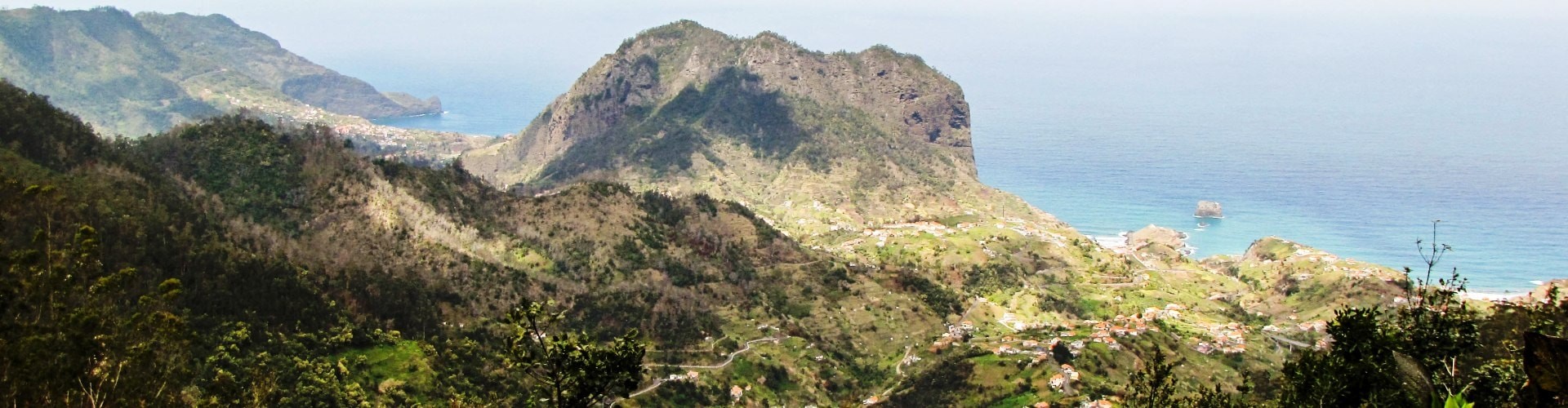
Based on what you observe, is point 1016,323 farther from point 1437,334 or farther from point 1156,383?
point 1437,334

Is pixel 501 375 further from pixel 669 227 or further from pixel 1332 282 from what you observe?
pixel 1332 282

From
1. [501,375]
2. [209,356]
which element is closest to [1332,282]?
[501,375]

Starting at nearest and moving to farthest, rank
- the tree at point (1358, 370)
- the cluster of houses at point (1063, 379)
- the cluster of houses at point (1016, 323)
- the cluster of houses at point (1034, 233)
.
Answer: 1. the tree at point (1358, 370)
2. the cluster of houses at point (1063, 379)
3. the cluster of houses at point (1016, 323)
4. the cluster of houses at point (1034, 233)

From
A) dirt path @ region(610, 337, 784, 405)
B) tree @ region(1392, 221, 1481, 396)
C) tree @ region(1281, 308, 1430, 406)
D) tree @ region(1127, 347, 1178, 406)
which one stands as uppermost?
tree @ region(1392, 221, 1481, 396)

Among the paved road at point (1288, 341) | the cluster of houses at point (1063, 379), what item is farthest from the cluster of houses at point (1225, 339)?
the cluster of houses at point (1063, 379)

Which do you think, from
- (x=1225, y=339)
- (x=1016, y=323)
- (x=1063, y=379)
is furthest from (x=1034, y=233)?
(x=1063, y=379)

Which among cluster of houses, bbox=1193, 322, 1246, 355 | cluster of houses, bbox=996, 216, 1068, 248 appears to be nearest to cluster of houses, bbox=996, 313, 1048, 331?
cluster of houses, bbox=1193, 322, 1246, 355

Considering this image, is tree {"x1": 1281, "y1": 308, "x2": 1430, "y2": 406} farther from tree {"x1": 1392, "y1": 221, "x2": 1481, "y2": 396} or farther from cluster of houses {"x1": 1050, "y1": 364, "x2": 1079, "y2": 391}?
cluster of houses {"x1": 1050, "y1": 364, "x2": 1079, "y2": 391}

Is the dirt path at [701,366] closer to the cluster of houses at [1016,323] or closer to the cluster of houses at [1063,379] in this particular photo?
the cluster of houses at [1016,323]
